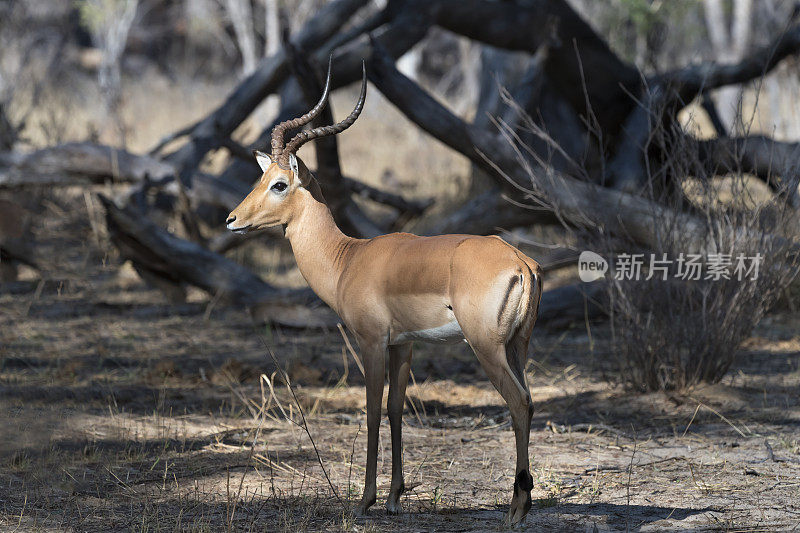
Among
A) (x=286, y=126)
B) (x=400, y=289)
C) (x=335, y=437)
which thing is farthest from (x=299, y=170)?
(x=335, y=437)

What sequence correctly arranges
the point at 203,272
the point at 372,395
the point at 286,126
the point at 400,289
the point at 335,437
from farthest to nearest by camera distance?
1. the point at 203,272
2. the point at 335,437
3. the point at 286,126
4. the point at 372,395
5. the point at 400,289

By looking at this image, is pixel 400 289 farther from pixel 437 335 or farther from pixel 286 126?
pixel 286 126

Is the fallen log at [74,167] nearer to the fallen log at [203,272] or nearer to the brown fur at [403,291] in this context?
the fallen log at [203,272]

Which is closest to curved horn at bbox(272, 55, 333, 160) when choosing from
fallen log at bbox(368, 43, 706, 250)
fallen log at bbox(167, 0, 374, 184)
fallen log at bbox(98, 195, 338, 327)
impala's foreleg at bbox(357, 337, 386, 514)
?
impala's foreleg at bbox(357, 337, 386, 514)

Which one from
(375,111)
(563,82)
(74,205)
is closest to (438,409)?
(563,82)

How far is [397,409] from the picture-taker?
3873 millimetres

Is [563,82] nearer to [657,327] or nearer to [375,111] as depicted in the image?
[657,327]

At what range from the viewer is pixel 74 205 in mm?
11758

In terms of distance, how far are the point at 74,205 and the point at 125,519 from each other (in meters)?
8.73

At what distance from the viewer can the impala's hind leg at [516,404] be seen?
3.41 m

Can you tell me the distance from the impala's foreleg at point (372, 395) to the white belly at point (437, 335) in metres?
0.09

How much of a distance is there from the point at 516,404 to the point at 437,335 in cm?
43

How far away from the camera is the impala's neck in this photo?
4039 mm

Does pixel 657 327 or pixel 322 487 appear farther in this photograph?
pixel 657 327
